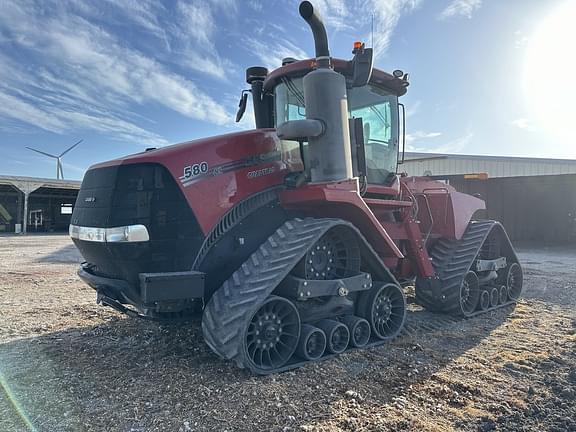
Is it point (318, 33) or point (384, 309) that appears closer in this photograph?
point (318, 33)

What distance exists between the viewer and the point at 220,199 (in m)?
4.01

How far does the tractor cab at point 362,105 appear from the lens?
189 inches

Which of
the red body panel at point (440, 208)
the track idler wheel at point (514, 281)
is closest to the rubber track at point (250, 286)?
the red body panel at point (440, 208)

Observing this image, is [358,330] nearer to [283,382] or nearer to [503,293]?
[283,382]

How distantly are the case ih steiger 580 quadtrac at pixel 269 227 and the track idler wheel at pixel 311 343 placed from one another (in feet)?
0.04

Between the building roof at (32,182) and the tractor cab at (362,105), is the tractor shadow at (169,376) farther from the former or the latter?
the building roof at (32,182)

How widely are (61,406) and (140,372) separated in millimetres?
783

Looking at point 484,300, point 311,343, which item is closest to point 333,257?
point 311,343

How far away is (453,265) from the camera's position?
6.37 meters

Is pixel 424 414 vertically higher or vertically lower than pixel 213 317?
lower

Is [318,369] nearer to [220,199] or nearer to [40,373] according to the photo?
[220,199]

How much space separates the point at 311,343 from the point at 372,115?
2875 mm

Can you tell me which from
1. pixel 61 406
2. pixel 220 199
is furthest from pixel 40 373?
pixel 220 199

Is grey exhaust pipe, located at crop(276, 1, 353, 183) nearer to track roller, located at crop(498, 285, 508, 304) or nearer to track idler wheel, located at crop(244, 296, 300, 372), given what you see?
track idler wheel, located at crop(244, 296, 300, 372)
